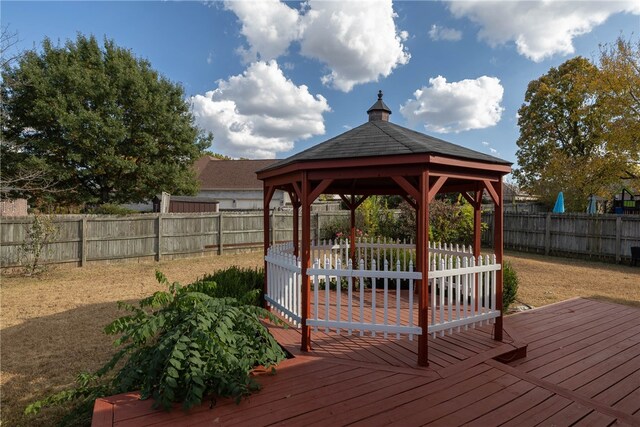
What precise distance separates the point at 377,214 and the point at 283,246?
8.42 metres

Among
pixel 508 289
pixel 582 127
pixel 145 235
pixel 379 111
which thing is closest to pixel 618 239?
pixel 508 289

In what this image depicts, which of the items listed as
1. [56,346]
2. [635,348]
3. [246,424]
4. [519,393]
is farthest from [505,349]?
[56,346]

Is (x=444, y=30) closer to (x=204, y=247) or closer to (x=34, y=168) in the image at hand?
(x=204, y=247)

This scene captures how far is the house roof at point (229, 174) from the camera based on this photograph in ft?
96.7

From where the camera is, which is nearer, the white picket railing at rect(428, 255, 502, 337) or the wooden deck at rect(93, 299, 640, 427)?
the wooden deck at rect(93, 299, 640, 427)

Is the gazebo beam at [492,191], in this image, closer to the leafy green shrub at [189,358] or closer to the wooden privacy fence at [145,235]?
the leafy green shrub at [189,358]

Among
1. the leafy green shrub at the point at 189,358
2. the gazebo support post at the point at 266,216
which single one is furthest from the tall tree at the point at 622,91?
the leafy green shrub at the point at 189,358

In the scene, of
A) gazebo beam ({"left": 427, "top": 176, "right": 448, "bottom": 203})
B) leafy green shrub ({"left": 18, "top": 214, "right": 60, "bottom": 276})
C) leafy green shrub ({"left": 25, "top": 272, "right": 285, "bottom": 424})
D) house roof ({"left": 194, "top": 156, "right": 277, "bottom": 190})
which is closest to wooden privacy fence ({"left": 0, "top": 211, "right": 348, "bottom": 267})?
leafy green shrub ({"left": 18, "top": 214, "right": 60, "bottom": 276})

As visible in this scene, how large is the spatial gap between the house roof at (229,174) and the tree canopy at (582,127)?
2108 cm

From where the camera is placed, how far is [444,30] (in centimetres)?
1000

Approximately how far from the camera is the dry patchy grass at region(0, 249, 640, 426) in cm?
390

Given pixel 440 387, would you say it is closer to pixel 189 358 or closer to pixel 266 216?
pixel 189 358

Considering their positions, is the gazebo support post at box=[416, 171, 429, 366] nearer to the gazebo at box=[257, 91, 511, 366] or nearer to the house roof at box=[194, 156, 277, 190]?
the gazebo at box=[257, 91, 511, 366]

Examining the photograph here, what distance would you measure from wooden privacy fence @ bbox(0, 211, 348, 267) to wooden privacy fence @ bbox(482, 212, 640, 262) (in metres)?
8.28
